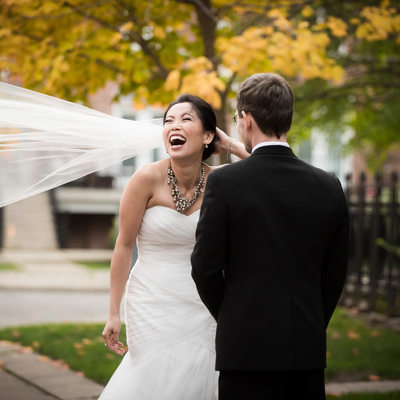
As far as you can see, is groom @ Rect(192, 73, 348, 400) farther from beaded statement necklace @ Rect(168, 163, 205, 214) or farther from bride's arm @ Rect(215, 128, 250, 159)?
bride's arm @ Rect(215, 128, 250, 159)

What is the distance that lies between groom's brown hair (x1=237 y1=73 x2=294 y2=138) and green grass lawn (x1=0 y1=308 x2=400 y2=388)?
358cm

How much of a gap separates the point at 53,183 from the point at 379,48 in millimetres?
9012

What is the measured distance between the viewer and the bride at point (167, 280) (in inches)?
139

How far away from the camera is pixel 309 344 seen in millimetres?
2730

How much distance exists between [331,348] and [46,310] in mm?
5404

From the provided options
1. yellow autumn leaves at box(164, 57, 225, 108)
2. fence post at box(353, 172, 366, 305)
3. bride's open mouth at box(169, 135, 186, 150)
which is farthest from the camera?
fence post at box(353, 172, 366, 305)

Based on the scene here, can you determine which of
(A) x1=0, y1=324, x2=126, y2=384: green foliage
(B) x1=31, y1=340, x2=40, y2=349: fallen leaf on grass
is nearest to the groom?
(A) x1=0, y1=324, x2=126, y2=384: green foliage

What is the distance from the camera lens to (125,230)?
3596 millimetres

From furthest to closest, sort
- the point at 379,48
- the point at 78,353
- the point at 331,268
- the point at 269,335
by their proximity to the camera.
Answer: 1. the point at 379,48
2. the point at 78,353
3. the point at 331,268
4. the point at 269,335

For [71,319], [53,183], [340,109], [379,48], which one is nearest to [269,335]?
[53,183]

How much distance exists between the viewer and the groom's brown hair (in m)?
2.70

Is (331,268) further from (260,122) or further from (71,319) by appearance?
(71,319)

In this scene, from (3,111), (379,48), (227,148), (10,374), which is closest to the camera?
(227,148)

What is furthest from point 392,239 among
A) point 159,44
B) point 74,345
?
point 74,345
